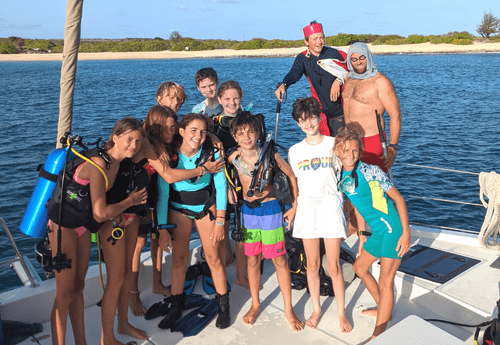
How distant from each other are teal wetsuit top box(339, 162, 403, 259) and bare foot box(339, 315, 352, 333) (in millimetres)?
744

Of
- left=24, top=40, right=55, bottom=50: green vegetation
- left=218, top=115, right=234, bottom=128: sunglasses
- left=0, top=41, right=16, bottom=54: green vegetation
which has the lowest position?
left=218, top=115, right=234, bottom=128: sunglasses

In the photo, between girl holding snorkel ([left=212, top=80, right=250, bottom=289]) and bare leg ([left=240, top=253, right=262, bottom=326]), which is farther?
girl holding snorkel ([left=212, top=80, right=250, bottom=289])

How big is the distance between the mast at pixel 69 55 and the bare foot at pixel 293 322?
253cm

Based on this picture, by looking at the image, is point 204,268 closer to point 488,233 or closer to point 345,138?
point 345,138

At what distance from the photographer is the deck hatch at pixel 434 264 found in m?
4.27

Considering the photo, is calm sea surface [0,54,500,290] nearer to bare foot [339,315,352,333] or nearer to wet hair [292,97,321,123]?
bare foot [339,315,352,333]

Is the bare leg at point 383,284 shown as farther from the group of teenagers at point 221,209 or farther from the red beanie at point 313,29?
the red beanie at point 313,29

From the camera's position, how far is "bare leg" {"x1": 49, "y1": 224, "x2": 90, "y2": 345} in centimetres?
298

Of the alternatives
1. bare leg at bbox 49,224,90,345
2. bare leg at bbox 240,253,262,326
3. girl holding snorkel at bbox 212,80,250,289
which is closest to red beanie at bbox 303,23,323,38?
girl holding snorkel at bbox 212,80,250,289

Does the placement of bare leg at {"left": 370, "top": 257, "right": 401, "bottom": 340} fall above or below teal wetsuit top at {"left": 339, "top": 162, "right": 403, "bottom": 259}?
below

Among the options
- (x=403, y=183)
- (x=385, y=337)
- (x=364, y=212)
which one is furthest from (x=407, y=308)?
(x=403, y=183)

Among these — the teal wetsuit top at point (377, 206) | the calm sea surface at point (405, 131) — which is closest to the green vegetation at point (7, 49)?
the calm sea surface at point (405, 131)

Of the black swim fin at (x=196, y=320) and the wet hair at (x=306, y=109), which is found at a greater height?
the wet hair at (x=306, y=109)

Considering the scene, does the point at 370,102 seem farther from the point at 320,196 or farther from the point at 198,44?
the point at 198,44
